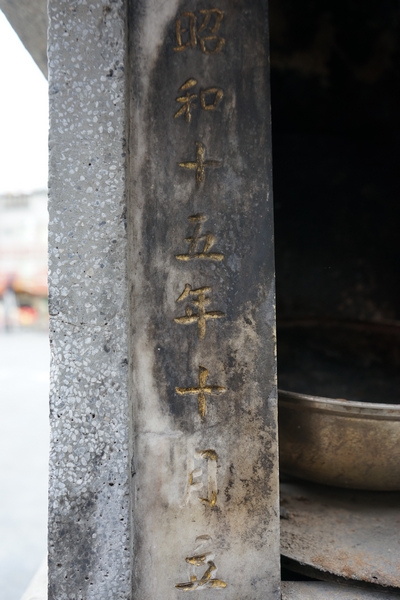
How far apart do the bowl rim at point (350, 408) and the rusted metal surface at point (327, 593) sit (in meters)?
0.59

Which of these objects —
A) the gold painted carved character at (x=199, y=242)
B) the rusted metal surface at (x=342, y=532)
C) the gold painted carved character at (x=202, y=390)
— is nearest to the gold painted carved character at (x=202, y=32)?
the gold painted carved character at (x=199, y=242)

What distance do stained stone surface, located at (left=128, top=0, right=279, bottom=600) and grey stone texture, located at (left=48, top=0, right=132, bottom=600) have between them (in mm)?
75

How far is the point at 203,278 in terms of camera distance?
1230 mm

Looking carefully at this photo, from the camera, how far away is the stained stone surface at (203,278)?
4.03 ft

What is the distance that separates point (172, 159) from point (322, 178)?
1.88 meters

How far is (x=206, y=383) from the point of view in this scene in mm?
1232

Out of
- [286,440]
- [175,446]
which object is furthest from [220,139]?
[286,440]

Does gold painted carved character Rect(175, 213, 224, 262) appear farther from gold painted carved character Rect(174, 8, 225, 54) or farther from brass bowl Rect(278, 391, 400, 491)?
brass bowl Rect(278, 391, 400, 491)

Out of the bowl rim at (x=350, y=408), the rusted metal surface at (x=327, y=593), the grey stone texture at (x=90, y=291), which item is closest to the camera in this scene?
the grey stone texture at (x=90, y=291)

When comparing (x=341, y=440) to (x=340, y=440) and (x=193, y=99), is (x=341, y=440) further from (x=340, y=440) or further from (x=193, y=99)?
(x=193, y=99)

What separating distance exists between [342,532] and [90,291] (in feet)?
4.66

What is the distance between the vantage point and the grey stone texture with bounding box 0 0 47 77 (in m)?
1.87

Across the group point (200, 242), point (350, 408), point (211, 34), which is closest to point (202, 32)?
point (211, 34)

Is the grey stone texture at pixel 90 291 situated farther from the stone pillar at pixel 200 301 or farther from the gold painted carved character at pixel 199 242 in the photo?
the gold painted carved character at pixel 199 242
